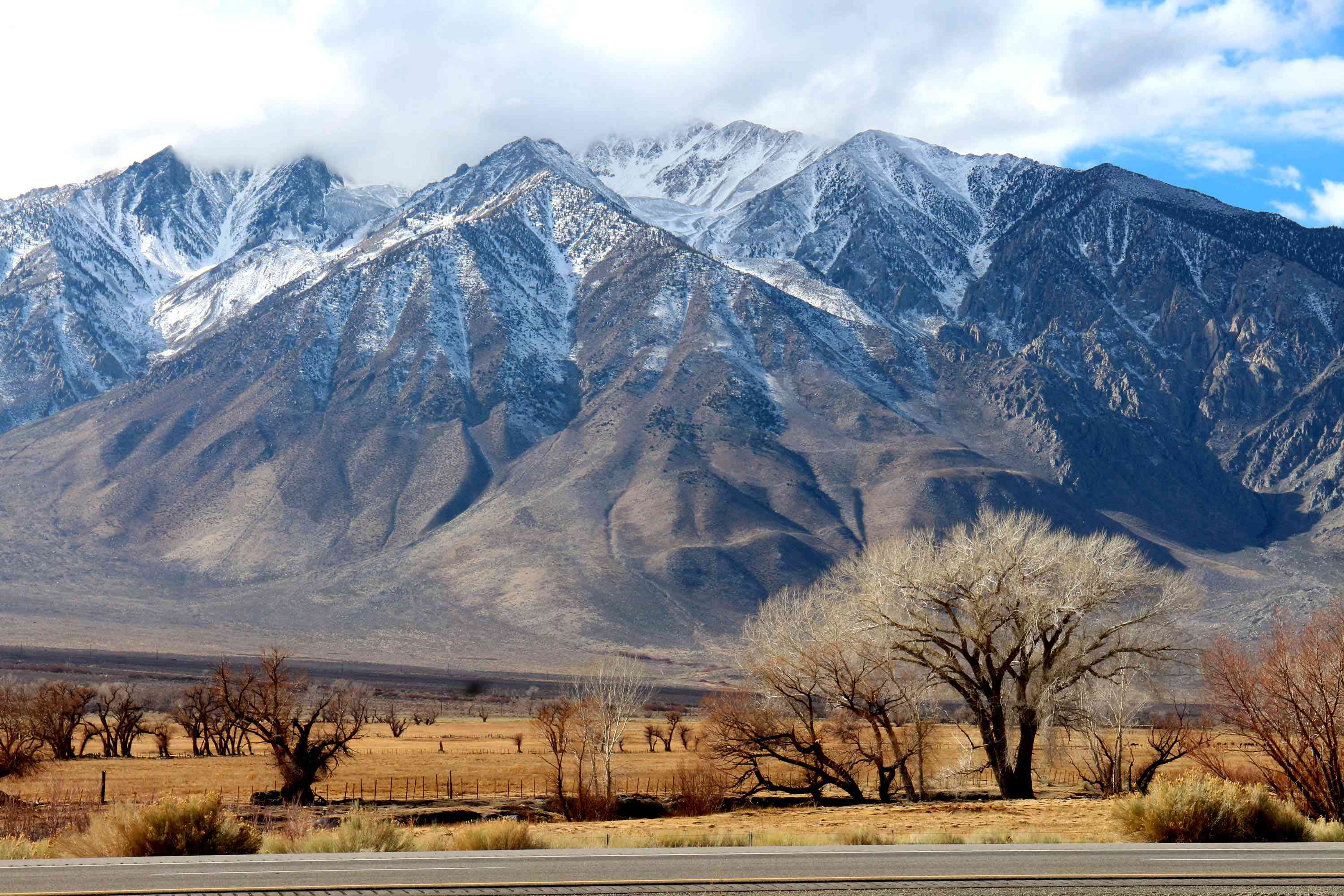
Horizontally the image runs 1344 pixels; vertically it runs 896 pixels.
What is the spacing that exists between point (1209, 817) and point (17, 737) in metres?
45.8

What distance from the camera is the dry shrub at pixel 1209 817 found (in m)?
22.4

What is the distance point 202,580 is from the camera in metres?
192

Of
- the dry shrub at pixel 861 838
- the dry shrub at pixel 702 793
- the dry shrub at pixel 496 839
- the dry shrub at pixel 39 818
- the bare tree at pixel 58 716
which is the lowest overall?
the dry shrub at pixel 702 793

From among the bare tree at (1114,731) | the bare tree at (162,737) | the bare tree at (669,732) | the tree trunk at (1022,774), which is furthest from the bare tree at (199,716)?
the tree trunk at (1022,774)

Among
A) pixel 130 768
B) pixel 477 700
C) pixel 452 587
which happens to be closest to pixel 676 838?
pixel 130 768

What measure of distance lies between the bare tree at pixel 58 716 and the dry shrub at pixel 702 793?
107 ft

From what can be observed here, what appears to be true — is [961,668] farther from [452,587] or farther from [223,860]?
[452,587]

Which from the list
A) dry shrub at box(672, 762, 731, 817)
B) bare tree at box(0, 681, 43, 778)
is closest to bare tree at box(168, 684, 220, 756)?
bare tree at box(0, 681, 43, 778)

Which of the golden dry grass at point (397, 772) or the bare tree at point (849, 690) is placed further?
the golden dry grass at point (397, 772)

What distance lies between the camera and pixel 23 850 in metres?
22.2

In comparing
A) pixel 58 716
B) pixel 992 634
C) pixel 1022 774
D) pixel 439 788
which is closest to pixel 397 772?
pixel 439 788

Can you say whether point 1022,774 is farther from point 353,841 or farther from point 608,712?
point 608,712

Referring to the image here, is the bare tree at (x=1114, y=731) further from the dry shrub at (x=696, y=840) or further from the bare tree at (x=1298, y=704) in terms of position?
the dry shrub at (x=696, y=840)

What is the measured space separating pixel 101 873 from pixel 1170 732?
131ft
